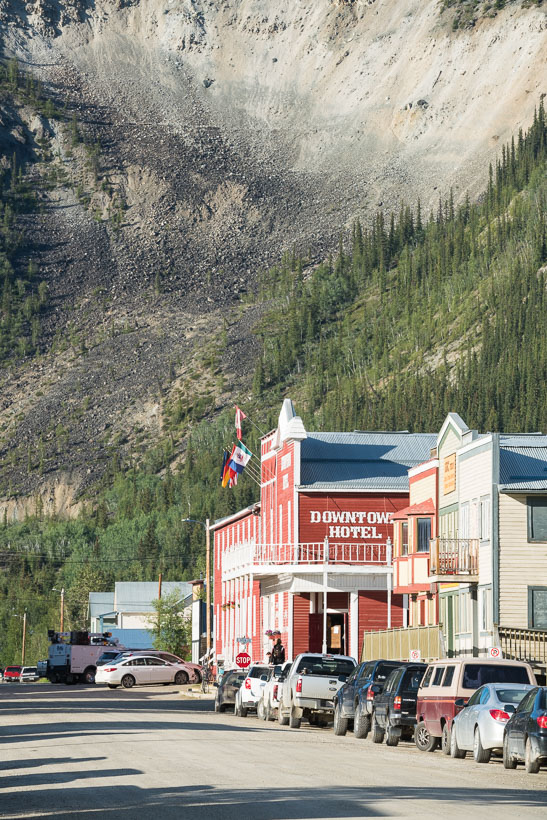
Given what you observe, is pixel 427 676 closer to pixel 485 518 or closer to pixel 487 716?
pixel 487 716

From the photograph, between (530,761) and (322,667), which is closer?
(530,761)

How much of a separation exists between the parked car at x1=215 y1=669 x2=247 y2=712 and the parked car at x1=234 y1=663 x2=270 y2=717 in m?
1.52

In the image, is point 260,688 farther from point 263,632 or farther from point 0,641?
point 0,641

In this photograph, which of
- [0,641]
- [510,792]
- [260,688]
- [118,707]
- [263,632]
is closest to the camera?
[510,792]

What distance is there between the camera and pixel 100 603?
15338 cm

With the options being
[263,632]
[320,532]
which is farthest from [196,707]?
[263,632]

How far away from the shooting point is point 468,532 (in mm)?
51281

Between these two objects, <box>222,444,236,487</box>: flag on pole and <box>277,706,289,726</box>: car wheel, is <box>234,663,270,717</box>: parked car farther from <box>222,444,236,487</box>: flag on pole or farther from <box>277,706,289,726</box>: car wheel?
<box>222,444,236,487</box>: flag on pole

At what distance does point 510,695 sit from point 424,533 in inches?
1215

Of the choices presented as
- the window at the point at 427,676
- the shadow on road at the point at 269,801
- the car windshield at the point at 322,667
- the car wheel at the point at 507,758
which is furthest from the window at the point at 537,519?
the shadow on road at the point at 269,801

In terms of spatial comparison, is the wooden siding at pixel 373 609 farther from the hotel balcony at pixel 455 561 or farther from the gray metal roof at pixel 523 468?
the gray metal roof at pixel 523 468

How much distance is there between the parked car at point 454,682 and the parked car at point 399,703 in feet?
5.13

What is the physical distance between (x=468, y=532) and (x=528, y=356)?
5649 inches

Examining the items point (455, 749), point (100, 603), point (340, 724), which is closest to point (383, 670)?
point (340, 724)
